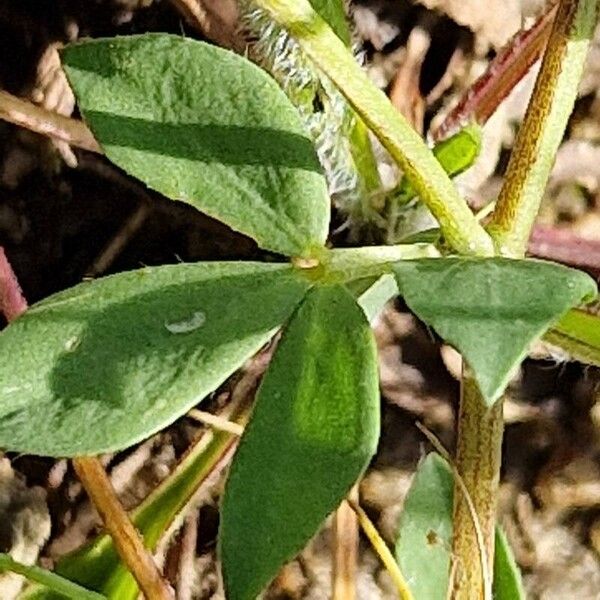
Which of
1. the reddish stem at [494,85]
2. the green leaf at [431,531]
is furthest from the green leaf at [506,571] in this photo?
the reddish stem at [494,85]

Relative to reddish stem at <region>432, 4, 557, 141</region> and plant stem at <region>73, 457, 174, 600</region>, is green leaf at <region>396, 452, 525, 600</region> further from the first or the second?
reddish stem at <region>432, 4, 557, 141</region>

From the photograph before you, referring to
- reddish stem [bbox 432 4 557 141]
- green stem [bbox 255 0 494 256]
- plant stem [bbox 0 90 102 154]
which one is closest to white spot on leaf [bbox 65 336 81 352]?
green stem [bbox 255 0 494 256]

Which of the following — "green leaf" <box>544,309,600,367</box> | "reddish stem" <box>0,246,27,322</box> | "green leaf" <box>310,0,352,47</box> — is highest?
"green leaf" <box>310,0,352,47</box>

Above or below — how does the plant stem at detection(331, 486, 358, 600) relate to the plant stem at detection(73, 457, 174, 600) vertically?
below

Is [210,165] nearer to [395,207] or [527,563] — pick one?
Answer: [395,207]

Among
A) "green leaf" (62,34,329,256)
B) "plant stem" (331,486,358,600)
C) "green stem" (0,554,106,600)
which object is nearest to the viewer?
"green leaf" (62,34,329,256)

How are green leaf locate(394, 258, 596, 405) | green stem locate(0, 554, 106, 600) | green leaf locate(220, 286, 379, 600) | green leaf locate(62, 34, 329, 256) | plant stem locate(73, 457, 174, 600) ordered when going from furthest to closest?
plant stem locate(73, 457, 174, 600)
green stem locate(0, 554, 106, 600)
green leaf locate(62, 34, 329, 256)
green leaf locate(220, 286, 379, 600)
green leaf locate(394, 258, 596, 405)
